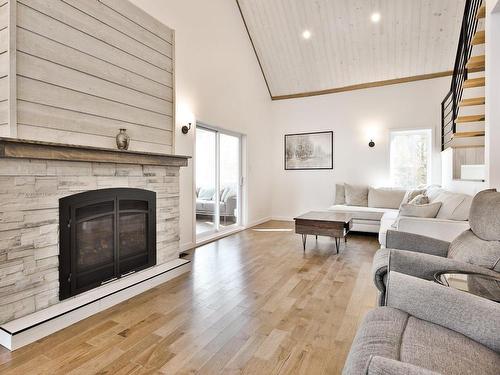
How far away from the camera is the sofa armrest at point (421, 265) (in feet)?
5.11

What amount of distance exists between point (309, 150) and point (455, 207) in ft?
12.8

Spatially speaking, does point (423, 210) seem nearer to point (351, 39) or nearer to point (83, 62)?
point (351, 39)

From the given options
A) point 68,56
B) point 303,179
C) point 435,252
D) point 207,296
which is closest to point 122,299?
Result: point 207,296

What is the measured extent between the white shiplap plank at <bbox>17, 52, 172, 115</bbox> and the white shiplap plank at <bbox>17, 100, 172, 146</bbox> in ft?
0.69

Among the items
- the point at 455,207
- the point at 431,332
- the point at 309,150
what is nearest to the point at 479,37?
the point at 455,207

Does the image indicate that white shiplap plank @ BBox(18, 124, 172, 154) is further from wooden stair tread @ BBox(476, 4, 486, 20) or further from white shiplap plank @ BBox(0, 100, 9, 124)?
wooden stair tread @ BBox(476, 4, 486, 20)

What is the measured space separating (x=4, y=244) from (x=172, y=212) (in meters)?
1.67

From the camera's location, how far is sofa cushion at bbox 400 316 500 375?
0.93 meters

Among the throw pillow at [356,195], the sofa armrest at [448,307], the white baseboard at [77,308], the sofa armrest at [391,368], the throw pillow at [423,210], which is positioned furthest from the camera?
the throw pillow at [356,195]

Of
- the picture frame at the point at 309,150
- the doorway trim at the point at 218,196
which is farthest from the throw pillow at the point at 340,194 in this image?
the doorway trim at the point at 218,196

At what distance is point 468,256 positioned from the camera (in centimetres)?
172

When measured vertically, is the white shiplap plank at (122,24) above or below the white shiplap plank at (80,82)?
above

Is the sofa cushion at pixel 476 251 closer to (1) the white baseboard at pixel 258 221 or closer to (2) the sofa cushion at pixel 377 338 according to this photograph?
(2) the sofa cushion at pixel 377 338

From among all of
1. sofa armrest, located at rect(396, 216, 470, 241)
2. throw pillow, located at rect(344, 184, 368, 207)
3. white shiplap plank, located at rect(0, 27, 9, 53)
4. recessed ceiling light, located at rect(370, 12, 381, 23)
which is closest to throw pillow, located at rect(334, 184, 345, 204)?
throw pillow, located at rect(344, 184, 368, 207)
